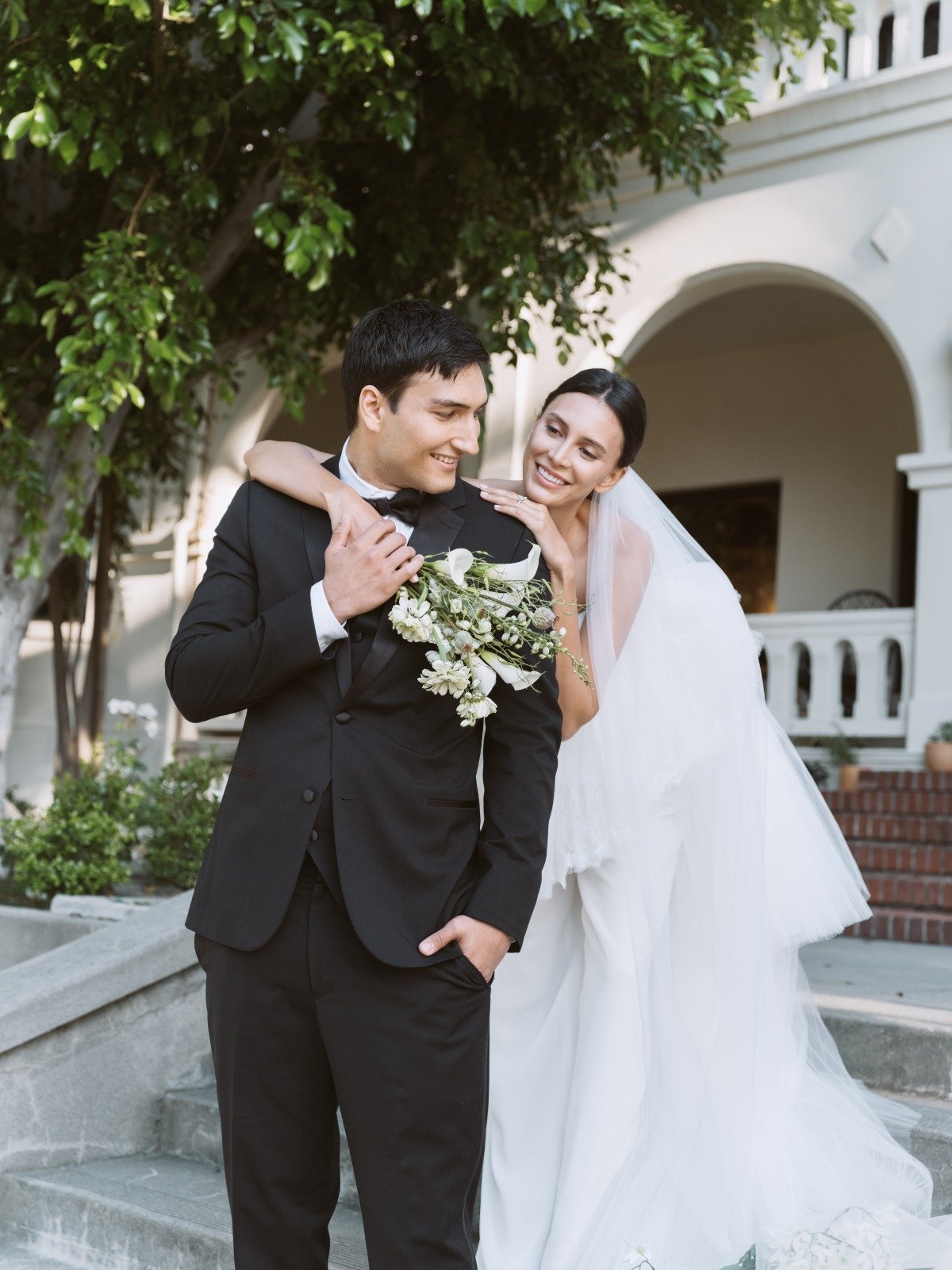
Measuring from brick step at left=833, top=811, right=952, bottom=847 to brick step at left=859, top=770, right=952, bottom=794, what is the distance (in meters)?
0.27

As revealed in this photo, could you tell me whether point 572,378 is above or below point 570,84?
below

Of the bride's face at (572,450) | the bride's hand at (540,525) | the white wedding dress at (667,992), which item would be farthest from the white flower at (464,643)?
the white wedding dress at (667,992)

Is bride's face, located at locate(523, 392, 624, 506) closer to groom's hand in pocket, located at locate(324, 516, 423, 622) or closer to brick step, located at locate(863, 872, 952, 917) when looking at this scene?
groom's hand in pocket, located at locate(324, 516, 423, 622)

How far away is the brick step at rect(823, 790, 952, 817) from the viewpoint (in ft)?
23.8

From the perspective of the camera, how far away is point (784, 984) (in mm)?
3117

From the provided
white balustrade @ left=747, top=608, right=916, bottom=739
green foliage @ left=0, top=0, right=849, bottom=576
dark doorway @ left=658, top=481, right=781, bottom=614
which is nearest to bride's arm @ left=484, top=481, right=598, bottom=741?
green foliage @ left=0, top=0, right=849, bottom=576

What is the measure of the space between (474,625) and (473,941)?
0.51 metres

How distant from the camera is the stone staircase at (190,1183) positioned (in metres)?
3.09

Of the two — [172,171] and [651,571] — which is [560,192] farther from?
[651,571]

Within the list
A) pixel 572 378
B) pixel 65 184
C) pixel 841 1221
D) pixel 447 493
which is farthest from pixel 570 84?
pixel 841 1221

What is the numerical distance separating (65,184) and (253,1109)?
6.18 metres

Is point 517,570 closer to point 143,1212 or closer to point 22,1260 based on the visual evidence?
point 143,1212

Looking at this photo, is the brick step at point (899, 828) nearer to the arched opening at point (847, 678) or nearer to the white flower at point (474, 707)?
the arched opening at point (847, 678)

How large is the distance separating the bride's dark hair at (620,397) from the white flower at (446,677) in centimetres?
115
